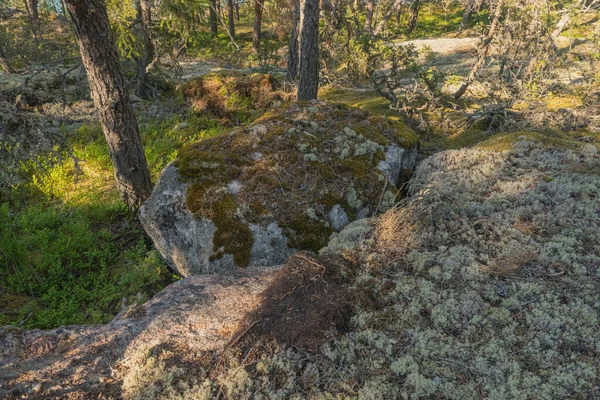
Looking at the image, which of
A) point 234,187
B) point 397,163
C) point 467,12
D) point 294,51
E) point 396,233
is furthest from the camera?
point 467,12

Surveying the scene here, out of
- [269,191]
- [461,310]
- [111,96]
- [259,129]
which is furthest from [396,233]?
[111,96]

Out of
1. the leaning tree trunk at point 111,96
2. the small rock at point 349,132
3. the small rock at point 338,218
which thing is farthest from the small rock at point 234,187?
the leaning tree trunk at point 111,96

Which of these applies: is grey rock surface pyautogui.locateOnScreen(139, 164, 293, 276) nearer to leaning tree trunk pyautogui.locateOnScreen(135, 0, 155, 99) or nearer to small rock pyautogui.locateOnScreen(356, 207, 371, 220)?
small rock pyautogui.locateOnScreen(356, 207, 371, 220)

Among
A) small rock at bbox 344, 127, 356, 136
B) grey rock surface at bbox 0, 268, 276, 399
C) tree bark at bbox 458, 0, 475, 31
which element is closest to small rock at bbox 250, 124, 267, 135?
small rock at bbox 344, 127, 356, 136

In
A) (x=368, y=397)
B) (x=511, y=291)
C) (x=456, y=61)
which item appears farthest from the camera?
(x=456, y=61)

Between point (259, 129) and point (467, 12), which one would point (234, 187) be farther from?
point (467, 12)

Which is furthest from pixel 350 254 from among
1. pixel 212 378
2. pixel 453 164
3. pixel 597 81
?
pixel 597 81

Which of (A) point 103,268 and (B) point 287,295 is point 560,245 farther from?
(A) point 103,268
